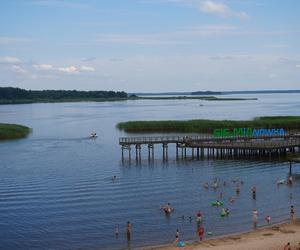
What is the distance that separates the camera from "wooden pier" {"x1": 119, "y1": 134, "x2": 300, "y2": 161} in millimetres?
70812

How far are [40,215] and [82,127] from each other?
272ft

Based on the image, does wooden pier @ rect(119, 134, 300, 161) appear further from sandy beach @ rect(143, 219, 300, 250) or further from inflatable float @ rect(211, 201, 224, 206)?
sandy beach @ rect(143, 219, 300, 250)

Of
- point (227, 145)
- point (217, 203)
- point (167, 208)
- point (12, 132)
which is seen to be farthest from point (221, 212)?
point (12, 132)

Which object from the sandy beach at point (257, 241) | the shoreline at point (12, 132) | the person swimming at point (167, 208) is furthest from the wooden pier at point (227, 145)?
the sandy beach at point (257, 241)

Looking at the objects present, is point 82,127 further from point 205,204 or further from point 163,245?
point 163,245

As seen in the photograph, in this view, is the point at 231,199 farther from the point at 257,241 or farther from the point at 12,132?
the point at 12,132

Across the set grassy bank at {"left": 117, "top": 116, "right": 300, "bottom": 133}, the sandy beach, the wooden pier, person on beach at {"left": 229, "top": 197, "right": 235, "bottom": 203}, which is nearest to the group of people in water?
person on beach at {"left": 229, "top": 197, "right": 235, "bottom": 203}

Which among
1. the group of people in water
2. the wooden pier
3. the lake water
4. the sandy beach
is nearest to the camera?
the sandy beach

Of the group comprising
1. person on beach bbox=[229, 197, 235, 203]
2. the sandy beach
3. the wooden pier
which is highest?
the wooden pier

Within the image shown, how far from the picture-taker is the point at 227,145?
2803 inches

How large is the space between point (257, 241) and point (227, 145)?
121ft

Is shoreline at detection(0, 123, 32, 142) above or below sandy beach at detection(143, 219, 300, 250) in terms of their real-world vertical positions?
above

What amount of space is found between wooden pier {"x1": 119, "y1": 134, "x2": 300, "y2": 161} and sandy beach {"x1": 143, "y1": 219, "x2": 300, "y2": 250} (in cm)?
3308

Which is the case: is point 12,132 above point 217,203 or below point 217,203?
above
